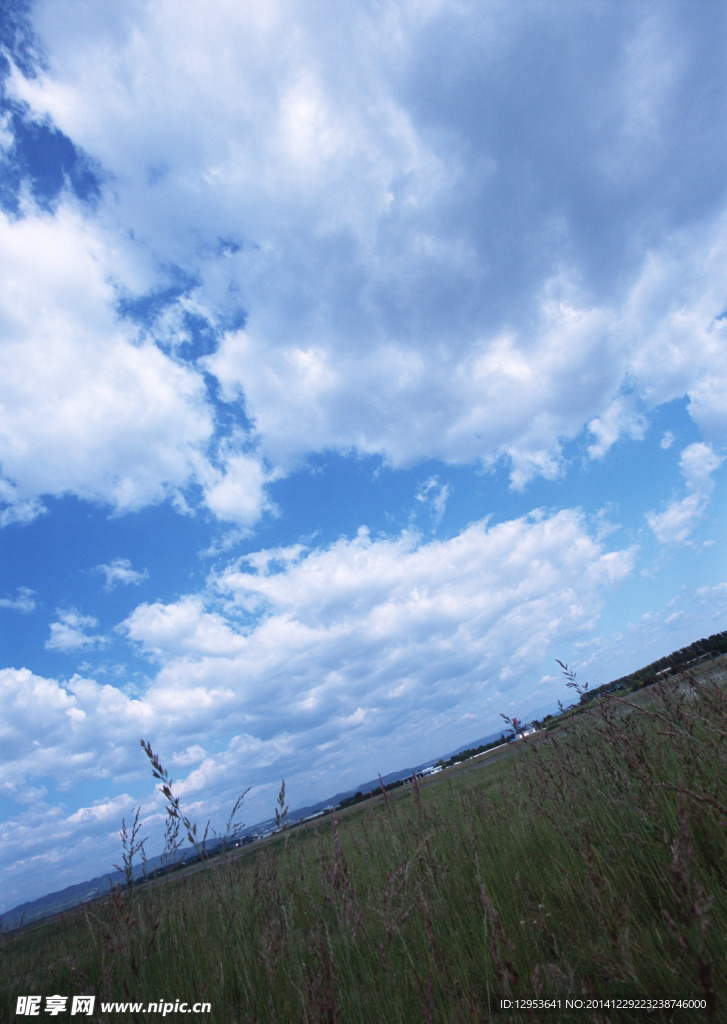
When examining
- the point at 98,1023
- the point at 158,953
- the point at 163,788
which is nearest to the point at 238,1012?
the point at 98,1023

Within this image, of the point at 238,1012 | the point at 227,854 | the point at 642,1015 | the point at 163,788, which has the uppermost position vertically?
the point at 163,788

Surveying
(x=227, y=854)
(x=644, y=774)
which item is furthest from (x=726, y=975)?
(x=227, y=854)

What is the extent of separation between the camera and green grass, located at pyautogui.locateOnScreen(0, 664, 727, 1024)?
201 cm

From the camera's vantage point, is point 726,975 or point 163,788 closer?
point 726,975

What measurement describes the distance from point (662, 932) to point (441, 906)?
1506mm

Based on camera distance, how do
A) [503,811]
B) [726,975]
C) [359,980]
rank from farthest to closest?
1. [503,811]
2. [359,980]
3. [726,975]

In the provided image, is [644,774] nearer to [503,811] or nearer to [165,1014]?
[165,1014]

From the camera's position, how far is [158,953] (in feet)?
13.5

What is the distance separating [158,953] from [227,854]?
1.19 metres

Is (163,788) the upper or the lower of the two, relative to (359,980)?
upper

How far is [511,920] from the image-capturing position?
3.19 meters

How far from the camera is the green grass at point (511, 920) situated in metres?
2.01

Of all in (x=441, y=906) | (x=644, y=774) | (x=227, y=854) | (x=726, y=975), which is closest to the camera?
(x=726, y=975)

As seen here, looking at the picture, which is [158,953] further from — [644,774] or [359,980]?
[644,774]
